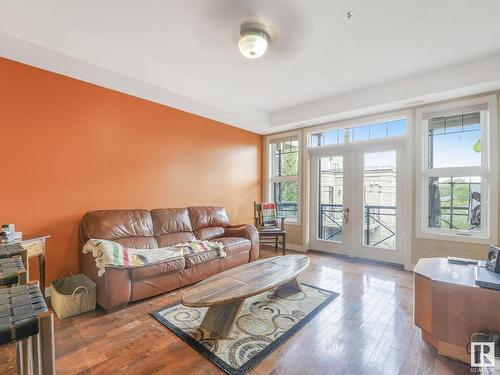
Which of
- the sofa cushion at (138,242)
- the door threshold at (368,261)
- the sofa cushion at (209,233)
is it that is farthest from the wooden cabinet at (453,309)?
the sofa cushion at (138,242)

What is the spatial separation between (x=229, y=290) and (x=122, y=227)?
180cm

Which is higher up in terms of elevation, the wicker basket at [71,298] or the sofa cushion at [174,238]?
the sofa cushion at [174,238]

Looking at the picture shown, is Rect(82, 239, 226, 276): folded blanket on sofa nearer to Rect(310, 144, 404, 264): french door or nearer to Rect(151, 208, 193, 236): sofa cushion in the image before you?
Rect(151, 208, 193, 236): sofa cushion

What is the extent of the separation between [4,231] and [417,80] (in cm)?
492

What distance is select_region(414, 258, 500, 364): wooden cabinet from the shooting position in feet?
5.33

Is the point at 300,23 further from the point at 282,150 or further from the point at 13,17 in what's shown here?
the point at 282,150

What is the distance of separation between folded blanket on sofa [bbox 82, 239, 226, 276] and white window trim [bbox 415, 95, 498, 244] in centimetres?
319

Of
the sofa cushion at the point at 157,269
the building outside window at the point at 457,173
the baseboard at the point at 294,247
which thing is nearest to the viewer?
the sofa cushion at the point at 157,269

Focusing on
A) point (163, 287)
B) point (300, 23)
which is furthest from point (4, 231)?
point (300, 23)

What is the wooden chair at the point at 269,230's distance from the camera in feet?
14.6

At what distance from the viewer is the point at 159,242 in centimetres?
330

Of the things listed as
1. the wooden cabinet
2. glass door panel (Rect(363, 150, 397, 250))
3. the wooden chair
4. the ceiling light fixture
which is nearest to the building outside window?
glass door panel (Rect(363, 150, 397, 250))

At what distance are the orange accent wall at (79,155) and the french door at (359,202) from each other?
2255 millimetres

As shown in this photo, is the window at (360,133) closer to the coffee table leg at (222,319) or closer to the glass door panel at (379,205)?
the glass door panel at (379,205)
